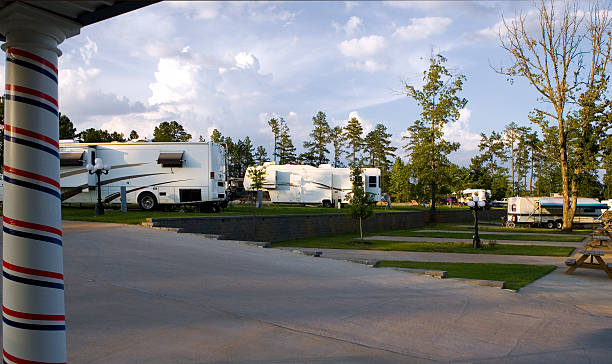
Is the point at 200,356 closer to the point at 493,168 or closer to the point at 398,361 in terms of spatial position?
the point at 398,361

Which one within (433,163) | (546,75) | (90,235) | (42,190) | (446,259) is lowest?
(446,259)

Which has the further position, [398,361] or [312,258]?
[312,258]

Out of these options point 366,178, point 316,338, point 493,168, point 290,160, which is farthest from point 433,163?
point 493,168

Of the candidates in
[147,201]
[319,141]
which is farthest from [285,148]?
[147,201]

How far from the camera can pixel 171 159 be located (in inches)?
774

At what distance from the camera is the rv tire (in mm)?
20031

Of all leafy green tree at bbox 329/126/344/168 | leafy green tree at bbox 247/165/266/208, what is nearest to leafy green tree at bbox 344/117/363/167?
leafy green tree at bbox 329/126/344/168

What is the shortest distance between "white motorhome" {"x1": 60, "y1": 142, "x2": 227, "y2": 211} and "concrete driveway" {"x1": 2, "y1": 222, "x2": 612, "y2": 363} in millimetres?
10333

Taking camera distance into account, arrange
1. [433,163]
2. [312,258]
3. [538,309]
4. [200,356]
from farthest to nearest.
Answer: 1. [433,163]
2. [312,258]
3. [538,309]
4. [200,356]

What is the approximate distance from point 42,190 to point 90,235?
982 centimetres

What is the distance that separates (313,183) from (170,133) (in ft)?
126

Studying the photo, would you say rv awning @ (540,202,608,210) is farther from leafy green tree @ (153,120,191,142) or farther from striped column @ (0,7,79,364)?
leafy green tree @ (153,120,191,142)

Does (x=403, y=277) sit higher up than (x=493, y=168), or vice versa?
(x=493, y=168)

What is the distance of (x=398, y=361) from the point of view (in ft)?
14.8
